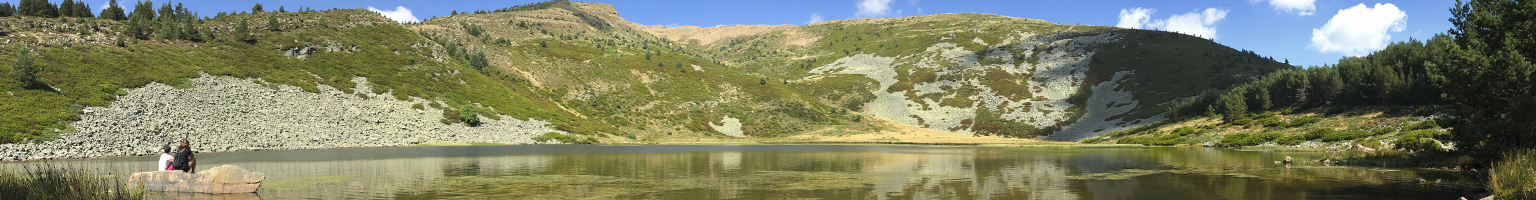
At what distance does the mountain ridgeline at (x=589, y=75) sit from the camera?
Result: 234ft

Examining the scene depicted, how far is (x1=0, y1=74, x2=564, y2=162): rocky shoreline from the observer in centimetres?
5128

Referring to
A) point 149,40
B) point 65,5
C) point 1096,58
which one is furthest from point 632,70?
point 1096,58

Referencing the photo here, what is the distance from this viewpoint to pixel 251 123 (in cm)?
6391

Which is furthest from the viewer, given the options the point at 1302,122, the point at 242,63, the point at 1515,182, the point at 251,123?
the point at 242,63

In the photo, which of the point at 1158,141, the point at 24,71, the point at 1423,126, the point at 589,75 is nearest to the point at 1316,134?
the point at 1423,126

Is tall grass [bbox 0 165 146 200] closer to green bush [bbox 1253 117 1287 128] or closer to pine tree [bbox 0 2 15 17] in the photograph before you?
green bush [bbox 1253 117 1287 128]

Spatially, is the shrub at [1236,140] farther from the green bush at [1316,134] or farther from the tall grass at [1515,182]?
the tall grass at [1515,182]

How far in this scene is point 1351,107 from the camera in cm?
7975

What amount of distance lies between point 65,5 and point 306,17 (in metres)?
29.0

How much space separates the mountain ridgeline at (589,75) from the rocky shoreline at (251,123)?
1328 mm

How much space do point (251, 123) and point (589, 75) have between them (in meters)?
68.8

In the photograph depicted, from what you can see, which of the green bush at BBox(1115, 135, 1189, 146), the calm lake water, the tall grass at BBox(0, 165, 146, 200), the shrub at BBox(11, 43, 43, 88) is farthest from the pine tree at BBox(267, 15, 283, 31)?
the green bush at BBox(1115, 135, 1189, 146)

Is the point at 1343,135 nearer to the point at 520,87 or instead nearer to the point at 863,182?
the point at 863,182

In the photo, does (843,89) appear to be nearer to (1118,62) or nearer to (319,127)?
(1118,62)
